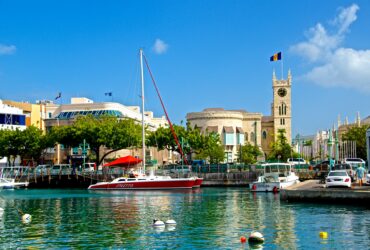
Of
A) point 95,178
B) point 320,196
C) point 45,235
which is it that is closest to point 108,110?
point 95,178

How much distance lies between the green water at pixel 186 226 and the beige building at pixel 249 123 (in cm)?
10692

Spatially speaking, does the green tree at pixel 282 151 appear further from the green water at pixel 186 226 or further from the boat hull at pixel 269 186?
the green water at pixel 186 226

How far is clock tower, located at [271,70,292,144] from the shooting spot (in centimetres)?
17800

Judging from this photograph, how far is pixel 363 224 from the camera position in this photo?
120 ft

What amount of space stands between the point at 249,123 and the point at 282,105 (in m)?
13.2

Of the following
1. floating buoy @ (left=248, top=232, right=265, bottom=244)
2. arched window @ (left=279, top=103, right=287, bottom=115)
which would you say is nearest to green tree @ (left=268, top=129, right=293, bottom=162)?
arched window @ (left=279, top=103, right=287, bottom=115)

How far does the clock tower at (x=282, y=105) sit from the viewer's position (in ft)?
584

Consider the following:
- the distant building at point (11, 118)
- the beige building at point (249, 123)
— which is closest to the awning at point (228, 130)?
the beige building at point (249, 123)

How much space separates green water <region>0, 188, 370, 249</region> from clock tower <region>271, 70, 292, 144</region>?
12513 cm

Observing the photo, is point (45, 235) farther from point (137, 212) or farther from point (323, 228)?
point (323, 228)

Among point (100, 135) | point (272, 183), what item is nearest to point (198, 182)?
point (272, 183)

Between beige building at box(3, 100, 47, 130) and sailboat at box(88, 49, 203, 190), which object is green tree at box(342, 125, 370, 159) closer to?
sailboat at box(88, 49, 203, 190)

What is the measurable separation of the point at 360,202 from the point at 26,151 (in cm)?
7301

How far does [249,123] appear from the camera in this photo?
17550cm
